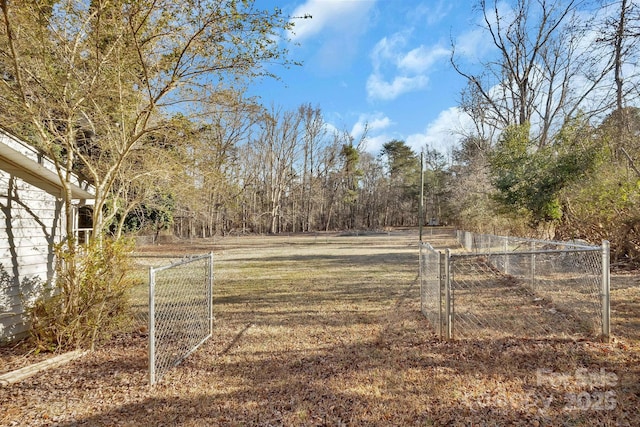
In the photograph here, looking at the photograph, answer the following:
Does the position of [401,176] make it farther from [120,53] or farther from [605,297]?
[120,53]

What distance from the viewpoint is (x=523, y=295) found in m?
6.42

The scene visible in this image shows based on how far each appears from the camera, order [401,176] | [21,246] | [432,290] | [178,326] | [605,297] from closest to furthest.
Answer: [605,297] → [21,246] → [432,290] → [178,326] → [401,176]

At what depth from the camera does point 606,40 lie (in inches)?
213

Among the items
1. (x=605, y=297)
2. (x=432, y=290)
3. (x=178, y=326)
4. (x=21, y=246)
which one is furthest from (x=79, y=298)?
(x=605, y=297)

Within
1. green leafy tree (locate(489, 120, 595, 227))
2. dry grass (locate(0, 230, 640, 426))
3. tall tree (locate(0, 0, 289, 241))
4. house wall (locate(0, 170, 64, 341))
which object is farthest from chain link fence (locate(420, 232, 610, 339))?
house wall (locate(0, 170, 64, 341))

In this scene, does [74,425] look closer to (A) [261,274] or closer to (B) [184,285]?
(B) [184,285]

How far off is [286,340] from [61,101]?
407cm

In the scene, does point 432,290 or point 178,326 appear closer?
point 432,290

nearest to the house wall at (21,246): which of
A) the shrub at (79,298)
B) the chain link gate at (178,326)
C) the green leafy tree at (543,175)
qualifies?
the shrub at (79,298)

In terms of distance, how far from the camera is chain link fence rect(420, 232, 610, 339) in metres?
4.02

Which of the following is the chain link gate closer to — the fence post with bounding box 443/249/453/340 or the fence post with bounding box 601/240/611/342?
the fence post with bounding box 443/249/453/340

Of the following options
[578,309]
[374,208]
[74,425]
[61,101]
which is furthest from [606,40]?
[374,208]

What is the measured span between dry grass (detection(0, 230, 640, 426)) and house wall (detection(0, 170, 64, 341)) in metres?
0.58

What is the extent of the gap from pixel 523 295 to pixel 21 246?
8.15 metres
